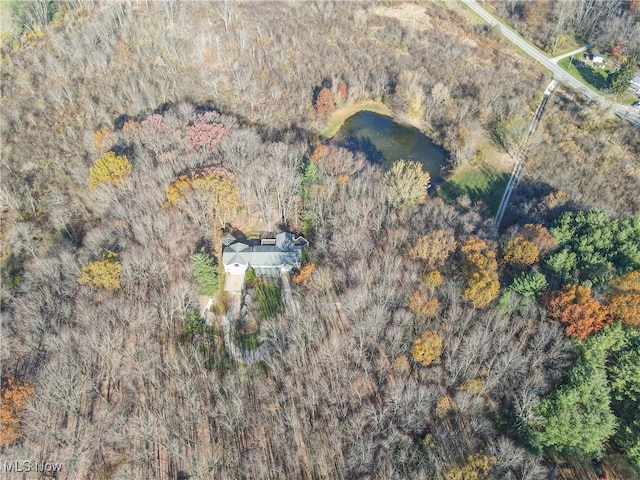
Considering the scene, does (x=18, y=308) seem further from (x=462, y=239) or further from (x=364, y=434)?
(x=462, y=239)

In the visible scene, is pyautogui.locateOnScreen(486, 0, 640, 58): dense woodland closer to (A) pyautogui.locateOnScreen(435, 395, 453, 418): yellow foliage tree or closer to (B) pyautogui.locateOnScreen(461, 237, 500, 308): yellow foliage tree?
(B) pyautogui.locateOnScreen(461, 237, 500, 308): yellow foliage tree

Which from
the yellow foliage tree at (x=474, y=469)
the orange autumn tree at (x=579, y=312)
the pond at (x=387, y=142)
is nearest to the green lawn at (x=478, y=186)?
the pond at (x=387, y=142)

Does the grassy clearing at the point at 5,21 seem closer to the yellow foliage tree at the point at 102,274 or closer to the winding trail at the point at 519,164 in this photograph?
the yellow foliage tree at the point at 102,274

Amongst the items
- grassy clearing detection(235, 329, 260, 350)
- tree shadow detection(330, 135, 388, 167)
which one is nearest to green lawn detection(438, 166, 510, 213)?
tree shadow detection(330, 135, 388, 167)

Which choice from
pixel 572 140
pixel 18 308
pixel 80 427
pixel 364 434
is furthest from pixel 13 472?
pixel 572 140

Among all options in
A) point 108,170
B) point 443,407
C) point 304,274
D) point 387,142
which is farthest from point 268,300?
point 387,142

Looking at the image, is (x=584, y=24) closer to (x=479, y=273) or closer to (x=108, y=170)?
(x=479, y=273)
